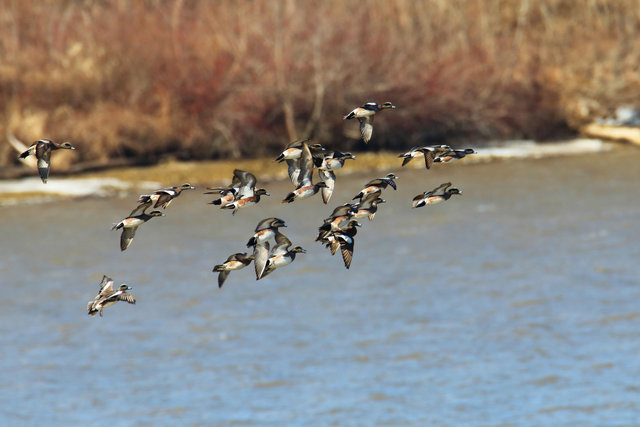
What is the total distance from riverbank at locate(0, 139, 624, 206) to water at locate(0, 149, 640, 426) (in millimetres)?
979

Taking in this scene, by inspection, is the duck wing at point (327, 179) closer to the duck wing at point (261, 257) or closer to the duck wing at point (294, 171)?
the duck wing at point (294, 171)

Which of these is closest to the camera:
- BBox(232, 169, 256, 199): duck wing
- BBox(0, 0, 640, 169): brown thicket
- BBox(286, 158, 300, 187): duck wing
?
BBox(286, 158, 300, 187): duck wing

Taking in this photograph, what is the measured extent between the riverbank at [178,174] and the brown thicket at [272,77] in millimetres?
853

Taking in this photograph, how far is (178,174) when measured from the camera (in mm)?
32125

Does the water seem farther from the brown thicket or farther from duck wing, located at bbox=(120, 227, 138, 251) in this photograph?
duck wing, located at bbox=(120, 227, 138, 251)

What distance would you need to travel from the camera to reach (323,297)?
21625 millimetres

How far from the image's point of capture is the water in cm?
1603

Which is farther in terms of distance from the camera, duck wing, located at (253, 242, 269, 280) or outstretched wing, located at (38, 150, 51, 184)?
outstretched wing, located at (38, 150, 51, 184)

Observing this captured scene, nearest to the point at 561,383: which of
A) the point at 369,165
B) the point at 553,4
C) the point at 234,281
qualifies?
the point at 234,281

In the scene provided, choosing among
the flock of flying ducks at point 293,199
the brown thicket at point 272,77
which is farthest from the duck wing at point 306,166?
the brown thicket at point 272,77

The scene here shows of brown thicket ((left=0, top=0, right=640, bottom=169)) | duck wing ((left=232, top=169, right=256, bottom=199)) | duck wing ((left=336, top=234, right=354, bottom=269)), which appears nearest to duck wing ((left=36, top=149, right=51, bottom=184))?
duck wing ((left=232, top=169, right=256, bottom=199))

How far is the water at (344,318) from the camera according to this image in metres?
16.0

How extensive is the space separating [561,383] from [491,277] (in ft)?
20.5

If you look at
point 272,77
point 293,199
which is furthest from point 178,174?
point 293,199
